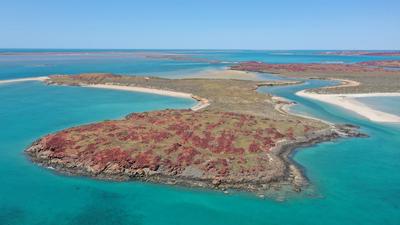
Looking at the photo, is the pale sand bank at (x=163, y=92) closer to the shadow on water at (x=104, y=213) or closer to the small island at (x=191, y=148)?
the small island at (x=191, y=148)

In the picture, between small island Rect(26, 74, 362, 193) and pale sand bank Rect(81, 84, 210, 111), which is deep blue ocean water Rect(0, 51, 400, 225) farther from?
pale sand bank Rect(81, 84, 210, 111)

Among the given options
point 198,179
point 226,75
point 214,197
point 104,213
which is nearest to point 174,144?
point 198,179

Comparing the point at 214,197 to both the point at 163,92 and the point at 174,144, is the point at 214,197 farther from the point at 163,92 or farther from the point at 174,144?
the point at 163,92

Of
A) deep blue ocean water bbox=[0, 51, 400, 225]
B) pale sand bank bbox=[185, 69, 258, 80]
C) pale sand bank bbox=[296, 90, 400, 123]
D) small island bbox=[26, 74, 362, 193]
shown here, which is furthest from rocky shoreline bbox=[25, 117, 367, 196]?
pale sand bank bbox=[185, 69, 258, 80]

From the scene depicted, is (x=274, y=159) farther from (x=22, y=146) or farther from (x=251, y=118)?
(x=22, y=146)

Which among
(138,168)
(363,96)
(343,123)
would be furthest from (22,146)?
(363,96)

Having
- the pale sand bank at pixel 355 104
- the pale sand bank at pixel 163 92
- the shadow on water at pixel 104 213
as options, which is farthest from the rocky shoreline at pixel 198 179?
the pale sand bank at pixel 163 92
